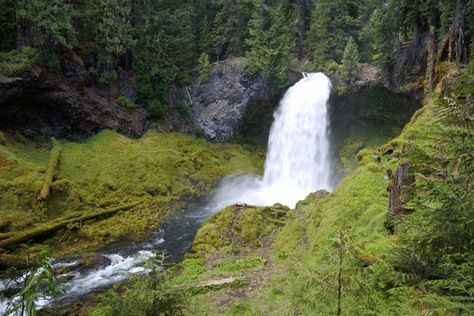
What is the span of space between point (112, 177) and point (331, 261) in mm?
21097

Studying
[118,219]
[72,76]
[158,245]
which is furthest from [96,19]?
[158,245]

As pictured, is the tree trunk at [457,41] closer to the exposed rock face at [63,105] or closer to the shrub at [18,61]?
the exposed rock face at [63,105]

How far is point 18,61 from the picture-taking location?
76.9 feet

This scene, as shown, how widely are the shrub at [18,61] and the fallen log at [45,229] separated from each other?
1012 cm

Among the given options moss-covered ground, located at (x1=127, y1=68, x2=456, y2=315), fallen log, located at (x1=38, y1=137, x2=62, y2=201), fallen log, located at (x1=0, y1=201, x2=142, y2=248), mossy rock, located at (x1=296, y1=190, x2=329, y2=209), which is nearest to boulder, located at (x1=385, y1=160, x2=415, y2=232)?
moss-covered ground, located at (x1=127, y1=68, x2=456, y2=315)

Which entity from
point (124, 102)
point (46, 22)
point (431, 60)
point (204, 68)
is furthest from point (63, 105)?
point (431, 60)

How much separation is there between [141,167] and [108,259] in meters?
10.2

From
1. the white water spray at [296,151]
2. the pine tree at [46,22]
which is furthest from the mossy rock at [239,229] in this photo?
the pine tree at [46,22]

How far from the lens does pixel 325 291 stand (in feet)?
16.4

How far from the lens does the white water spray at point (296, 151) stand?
28.8m

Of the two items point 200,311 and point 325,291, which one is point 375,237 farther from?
point 325,291

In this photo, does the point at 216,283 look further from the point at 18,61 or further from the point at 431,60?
the point at 18,61

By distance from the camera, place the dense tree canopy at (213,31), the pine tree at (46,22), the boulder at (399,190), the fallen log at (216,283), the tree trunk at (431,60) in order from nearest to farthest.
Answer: the boulder at (399,190), the fallen log at (216,283), the tree trunk at (431,60), the pine tree at (46,22), the dense tree canopy at (213,31)

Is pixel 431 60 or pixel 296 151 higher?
pixel 431 60
